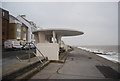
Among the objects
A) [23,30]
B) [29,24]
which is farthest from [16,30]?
[29,24]

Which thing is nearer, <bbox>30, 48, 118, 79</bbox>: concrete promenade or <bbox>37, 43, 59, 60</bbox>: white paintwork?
A: <bbox>30, 48, 118, 79</bbox>: concrete promenade

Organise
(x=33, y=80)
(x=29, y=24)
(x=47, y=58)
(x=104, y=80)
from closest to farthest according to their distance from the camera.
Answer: (x=33, y=80) → (x=104, y=80) → (x=47, y=58) → (x=29, y=24)

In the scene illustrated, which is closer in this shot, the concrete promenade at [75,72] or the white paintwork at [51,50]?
the concrete promenade at [75,72]

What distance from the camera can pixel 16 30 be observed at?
123 ft

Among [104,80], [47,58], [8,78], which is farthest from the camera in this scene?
[47,58]

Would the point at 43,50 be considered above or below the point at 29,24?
below

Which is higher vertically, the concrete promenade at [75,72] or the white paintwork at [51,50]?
the white paintwork at [51,50]

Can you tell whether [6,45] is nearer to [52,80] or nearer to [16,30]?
[16,30]

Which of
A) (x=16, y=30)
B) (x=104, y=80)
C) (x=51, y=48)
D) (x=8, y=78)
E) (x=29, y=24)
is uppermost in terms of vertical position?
(x=29, y=24)

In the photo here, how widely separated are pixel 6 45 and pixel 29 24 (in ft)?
81.4

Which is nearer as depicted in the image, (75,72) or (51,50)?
(75,72)

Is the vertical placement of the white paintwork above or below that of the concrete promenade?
above

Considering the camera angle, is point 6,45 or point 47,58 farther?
point 6,45

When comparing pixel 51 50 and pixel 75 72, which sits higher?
pixel 51 50
